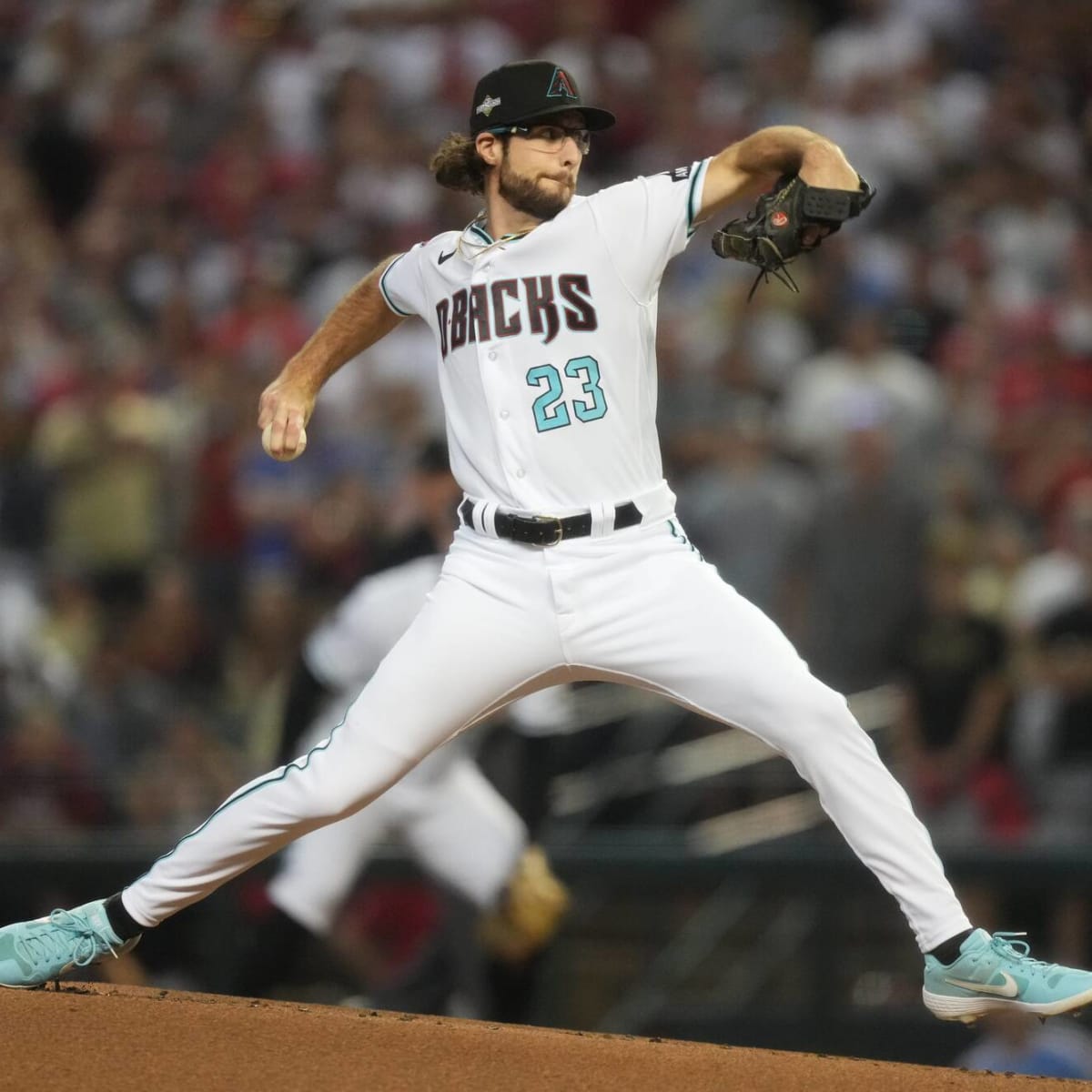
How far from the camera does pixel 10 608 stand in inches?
307

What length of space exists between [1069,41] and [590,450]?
6288 millimetres

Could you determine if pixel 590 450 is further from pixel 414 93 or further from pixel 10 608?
pixel 414 93

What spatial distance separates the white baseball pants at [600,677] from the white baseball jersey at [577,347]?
125 millimetres

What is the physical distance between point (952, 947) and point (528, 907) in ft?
6.92

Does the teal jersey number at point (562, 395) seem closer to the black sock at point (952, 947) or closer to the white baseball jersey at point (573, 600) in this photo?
the white baseball jersey at point (573, 600)

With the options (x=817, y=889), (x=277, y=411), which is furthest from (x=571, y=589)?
(x=817, y=889)

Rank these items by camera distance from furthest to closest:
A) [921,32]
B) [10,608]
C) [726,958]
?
[921,32] < [10,608] < [726,958]

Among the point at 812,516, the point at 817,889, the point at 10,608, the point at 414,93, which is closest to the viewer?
the point at 817,889

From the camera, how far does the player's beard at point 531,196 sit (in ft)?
12.0

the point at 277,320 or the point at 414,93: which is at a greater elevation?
the point at 414,93

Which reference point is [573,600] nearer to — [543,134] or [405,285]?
[405,285]

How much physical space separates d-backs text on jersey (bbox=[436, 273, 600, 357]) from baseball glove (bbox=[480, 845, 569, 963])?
2201mm

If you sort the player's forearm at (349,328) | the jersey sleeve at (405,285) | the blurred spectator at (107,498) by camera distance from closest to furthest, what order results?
the jersey sleeve at (405,285) < the player's forearm at (349,328) < the blurred spectator at (107,498)

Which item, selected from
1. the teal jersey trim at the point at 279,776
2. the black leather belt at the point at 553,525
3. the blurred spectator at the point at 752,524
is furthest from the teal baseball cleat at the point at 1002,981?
the blurred spectator at the point at 752,524
